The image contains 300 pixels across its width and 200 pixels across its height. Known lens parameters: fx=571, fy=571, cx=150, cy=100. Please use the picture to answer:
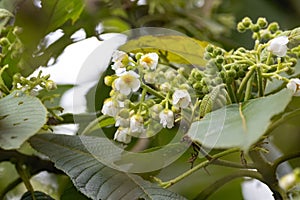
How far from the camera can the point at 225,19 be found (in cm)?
139

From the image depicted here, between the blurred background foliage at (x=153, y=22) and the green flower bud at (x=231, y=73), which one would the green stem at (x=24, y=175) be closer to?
the blurred background foliage at (x=153, y=22)

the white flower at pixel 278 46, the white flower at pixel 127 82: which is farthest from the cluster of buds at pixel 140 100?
the white flower at pixel 278 46

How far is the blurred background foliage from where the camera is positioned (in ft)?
2.68

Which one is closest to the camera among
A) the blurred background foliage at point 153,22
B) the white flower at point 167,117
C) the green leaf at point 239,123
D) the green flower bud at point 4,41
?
the green leaf at point 239,123

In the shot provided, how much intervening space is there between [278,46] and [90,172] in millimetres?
248

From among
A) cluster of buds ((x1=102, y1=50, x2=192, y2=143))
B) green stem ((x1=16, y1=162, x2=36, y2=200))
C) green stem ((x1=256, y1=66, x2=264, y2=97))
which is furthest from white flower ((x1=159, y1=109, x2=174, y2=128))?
green stem ((x1=16, y1=162, x2=36, y2=200))

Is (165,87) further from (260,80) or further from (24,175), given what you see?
(24,175)

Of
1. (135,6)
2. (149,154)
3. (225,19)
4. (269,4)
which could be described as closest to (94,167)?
(149,154)

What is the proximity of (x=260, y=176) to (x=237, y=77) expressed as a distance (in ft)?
0.43

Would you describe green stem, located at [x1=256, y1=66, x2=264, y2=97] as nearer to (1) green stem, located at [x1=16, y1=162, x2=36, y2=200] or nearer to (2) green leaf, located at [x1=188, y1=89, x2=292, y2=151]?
(2) green leaf, located at [x1=188, y1=89, x2=292, y2=151]

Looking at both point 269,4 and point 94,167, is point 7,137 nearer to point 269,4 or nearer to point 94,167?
point 94,167

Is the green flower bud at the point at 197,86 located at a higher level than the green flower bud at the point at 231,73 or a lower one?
lower

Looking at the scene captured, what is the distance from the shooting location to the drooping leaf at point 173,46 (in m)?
0.79

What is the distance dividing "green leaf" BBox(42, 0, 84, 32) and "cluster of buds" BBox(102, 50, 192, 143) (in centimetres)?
19
